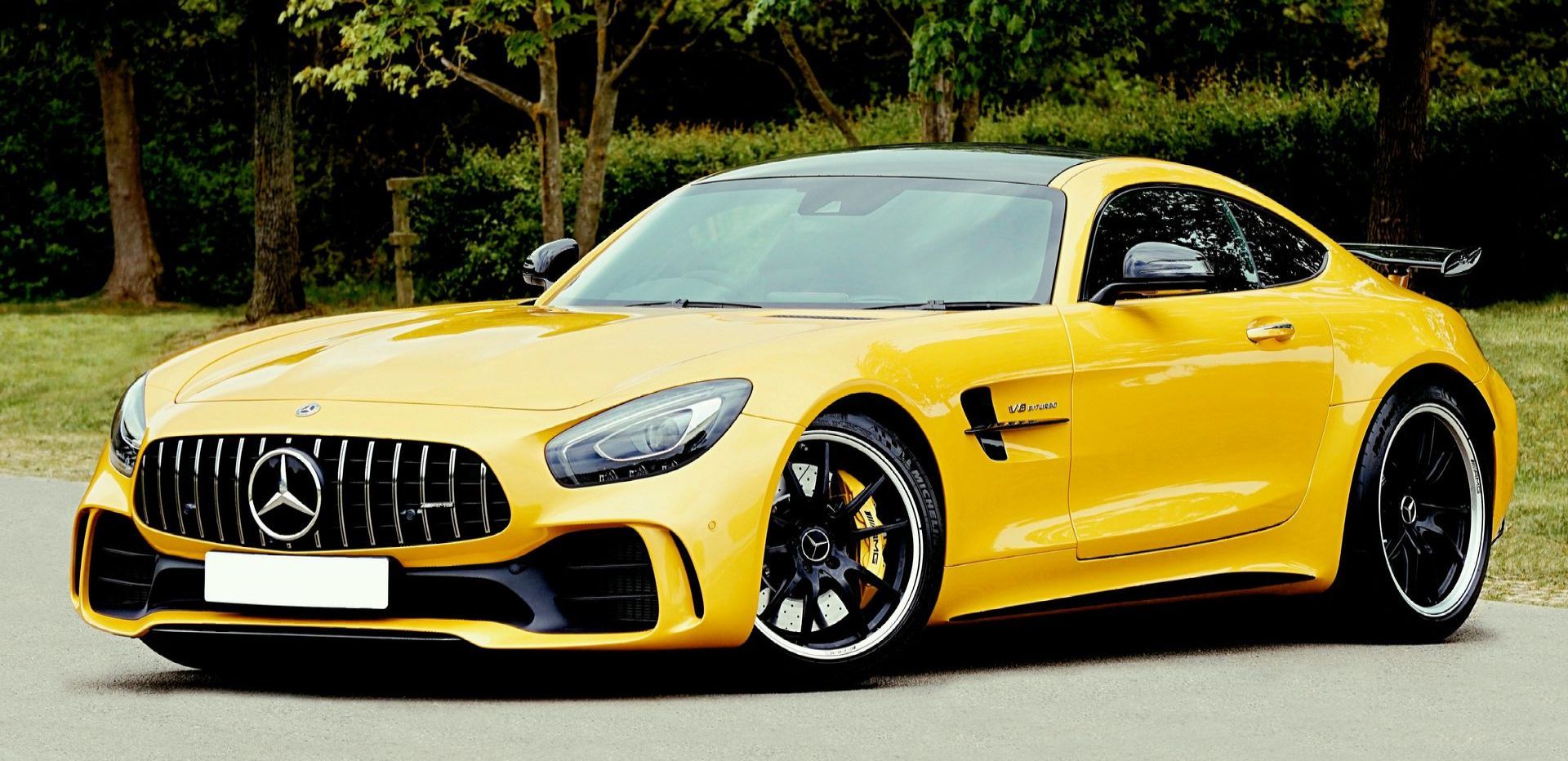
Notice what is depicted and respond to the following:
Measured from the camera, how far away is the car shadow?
587 centimetres

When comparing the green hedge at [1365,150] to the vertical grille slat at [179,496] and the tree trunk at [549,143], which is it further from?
the vertical grille slat at [179,496]

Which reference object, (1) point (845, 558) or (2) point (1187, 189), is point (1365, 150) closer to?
(2) point (1187, 189)

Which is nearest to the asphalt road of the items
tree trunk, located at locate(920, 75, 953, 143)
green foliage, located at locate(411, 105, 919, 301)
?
tree trunk, located at locate(920, 75, 953, 143)

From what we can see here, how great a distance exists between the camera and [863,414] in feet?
19.2

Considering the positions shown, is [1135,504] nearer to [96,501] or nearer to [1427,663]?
[1427,663]

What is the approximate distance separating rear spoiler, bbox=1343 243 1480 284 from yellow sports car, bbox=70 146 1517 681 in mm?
32

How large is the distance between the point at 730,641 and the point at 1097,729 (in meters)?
0.91

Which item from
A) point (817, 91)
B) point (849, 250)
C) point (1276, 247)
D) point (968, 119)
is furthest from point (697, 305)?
point (817, 91)

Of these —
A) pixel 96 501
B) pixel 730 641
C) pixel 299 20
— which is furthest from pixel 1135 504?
pixel 299 20

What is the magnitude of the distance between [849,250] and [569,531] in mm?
1728

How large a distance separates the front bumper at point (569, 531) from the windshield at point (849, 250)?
1160 mm

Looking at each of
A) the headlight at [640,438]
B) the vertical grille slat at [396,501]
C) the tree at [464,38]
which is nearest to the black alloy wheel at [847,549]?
the headlight at [640,438]

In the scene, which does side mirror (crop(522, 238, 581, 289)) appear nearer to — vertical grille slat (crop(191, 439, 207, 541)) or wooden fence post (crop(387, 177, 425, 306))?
vertical grille slat (crop(191, 439, 207, 541))

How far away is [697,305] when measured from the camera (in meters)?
6.69
